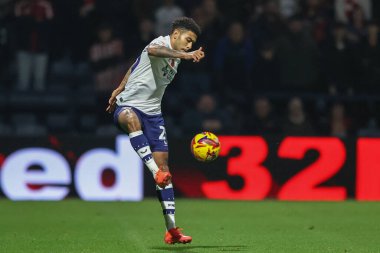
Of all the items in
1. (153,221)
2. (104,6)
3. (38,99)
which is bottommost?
(153,221)

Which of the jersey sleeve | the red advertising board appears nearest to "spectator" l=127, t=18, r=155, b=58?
the red advertising board

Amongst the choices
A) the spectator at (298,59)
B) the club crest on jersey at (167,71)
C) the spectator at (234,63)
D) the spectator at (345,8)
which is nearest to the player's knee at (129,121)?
the club crest on jersey at (167,71)

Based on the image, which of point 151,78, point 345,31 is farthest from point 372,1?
point 151,78

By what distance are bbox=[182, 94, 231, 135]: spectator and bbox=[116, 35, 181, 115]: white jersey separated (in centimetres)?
621

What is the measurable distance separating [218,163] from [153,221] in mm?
3169

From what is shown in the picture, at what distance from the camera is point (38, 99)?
17.3 meters

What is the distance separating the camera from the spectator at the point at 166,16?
1722 centimetres

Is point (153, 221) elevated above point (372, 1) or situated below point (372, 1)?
below

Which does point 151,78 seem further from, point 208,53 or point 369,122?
point 369,122

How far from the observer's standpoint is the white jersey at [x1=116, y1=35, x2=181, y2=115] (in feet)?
32.8

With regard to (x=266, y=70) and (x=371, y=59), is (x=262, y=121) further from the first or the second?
(x=371, y=59)

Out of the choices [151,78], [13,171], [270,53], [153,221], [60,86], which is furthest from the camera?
[60,86]

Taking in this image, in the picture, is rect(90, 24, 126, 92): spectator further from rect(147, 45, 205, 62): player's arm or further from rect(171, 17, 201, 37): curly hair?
rect(147, 45, 205, 62): player's arm

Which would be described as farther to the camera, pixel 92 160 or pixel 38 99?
pixel 38 99
